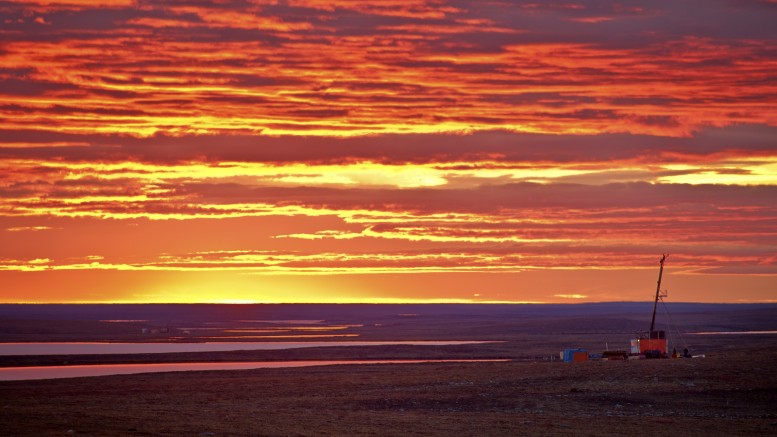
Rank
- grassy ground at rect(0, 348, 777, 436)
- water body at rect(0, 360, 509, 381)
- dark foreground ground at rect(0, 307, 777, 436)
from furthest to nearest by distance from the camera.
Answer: water body at rect(0, 360, 509, 381) → grassy ground at rect(0, 348, 777, 436) → dark foreground ground at rect(0, 307, 777, 436)

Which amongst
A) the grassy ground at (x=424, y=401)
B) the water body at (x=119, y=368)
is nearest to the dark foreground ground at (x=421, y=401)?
the grassy ground at (x=424, y=401)

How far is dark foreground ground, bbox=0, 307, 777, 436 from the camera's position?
48.9 m

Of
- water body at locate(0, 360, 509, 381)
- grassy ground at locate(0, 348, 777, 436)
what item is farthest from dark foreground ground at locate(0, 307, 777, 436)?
water body at locate(0, 360, 509, 381)

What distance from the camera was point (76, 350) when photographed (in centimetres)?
13962

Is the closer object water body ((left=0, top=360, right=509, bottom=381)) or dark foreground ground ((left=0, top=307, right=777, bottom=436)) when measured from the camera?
dark foreground ground ((left=0, top=307, right=777, bottom=436))

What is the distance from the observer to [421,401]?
65125 millimetres

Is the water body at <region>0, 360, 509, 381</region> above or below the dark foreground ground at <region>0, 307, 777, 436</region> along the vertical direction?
above

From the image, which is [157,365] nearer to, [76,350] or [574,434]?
[76,350]

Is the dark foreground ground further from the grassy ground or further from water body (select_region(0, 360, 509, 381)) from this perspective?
water body (select_region(0, 360, 509, 381))

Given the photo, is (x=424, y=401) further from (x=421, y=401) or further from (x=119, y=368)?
(x=119, y=368)

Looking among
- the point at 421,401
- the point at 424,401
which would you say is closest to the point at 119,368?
the point at 421,401

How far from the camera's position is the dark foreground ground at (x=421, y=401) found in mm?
48906

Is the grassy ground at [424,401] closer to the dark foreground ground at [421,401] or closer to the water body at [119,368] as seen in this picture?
the dark foreground ground at [421,401]

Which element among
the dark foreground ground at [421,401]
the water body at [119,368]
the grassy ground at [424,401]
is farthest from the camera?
the water body at [119,368]
